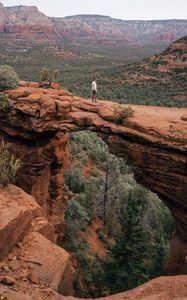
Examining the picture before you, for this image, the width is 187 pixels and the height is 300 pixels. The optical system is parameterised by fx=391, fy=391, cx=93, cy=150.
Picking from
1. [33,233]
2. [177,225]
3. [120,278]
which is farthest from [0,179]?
[177,225]

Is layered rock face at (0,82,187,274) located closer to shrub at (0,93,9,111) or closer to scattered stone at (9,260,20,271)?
shrub at (0,93,9,111)

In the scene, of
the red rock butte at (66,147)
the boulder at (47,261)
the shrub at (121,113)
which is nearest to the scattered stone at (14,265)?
the boulder at (47,261)

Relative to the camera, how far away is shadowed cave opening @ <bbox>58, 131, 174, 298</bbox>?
16.0 meters

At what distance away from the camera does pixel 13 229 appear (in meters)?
10.3

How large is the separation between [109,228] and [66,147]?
270 inches

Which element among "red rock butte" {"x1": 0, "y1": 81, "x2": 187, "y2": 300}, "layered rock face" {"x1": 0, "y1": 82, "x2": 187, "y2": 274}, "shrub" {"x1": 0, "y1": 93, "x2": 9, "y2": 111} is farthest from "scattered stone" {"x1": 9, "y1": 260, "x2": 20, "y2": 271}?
"shrub" {"x1": 0, "y1": 93, "x2": 9, "y2": 111}

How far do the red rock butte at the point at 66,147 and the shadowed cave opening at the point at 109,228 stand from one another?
1.54 meters

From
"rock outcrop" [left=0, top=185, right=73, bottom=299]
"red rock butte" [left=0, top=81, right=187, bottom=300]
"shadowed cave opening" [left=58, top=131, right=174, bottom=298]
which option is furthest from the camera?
"shadowed cave opening" [left=58, top=131, right=174, bottom=298]

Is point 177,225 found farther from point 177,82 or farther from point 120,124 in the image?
point 177,82

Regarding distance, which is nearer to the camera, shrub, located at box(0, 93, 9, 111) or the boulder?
the boulder

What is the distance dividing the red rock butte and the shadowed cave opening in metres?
1.54

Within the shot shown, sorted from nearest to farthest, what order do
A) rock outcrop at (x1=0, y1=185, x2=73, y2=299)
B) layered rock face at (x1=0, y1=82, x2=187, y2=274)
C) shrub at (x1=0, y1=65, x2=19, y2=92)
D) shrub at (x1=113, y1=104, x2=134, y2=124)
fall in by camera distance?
rock outcrop at (x1=0, y1=185, x2=73, y2=299) < layered rock face at (x1=0, y1=82, x2=187, y2=274) < shrub at (x1=113, y1=104, x2=134, y2=124) < shrub at (x1=0, y1=65, x2=19, y2=92)

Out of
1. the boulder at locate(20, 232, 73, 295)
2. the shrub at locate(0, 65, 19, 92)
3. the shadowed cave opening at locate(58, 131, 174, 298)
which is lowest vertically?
the shadowed cave opening at locate(58, 131, 174, 298)

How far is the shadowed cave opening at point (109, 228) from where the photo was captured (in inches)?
628
